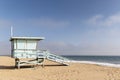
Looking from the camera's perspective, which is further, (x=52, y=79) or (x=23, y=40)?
(x=23, y=40)

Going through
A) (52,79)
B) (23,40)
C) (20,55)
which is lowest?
(52,79)

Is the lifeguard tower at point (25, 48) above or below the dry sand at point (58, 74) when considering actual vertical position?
above

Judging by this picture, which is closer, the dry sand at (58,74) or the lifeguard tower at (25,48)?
the dry sand at (58,74)

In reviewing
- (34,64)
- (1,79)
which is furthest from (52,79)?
(34,64)

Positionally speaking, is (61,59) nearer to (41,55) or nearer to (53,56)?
(53,56)

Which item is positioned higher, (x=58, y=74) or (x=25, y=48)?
(x=25, y=48)

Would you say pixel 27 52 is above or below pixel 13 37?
below

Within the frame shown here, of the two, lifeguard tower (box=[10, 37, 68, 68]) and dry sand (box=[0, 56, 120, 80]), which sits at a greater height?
lifeguard tower (box=[10, 37, 68, 68])

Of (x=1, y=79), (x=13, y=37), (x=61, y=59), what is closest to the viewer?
(x=1, y=79)

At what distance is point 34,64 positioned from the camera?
84.0 ft

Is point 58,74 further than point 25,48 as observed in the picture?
No

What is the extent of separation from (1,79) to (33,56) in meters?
8.49

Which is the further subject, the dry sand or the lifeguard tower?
the lifeguard tower

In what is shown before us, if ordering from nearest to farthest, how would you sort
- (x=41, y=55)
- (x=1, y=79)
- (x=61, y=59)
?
(x=1, y=79), (x=41, y=55), (x=61, y=59)
